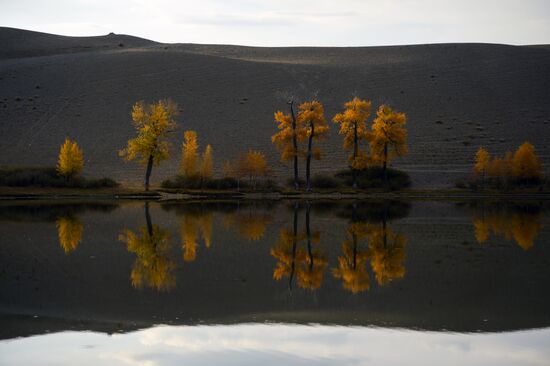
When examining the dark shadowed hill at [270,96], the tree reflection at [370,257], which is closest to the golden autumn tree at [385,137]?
the dark shadowed hill at [270,96]

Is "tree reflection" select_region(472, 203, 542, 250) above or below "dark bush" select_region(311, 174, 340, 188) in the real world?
above

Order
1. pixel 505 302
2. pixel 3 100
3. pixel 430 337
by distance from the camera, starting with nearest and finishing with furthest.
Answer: pixel 430 337 → pixel 505 302 → pixel 3 100

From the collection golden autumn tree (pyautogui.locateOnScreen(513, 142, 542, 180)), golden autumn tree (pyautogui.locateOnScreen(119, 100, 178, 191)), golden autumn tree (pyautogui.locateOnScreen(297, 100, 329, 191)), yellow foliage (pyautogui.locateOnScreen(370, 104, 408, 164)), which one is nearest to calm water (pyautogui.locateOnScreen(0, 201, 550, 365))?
golden autumn tree (pyautogui.locateOnScreen(119, 100, 178, 191))

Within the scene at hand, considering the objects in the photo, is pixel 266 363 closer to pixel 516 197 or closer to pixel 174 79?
pixel 516 197

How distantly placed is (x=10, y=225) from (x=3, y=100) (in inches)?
2357

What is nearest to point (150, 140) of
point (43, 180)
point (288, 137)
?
point (43, 180)

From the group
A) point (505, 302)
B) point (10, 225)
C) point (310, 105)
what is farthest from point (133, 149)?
point (505, 302)

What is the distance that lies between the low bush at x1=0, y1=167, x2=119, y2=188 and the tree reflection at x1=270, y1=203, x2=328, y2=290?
3295cm

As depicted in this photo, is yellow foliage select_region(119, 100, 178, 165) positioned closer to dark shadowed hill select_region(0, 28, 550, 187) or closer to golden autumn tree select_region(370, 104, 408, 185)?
dark shadowed hill select_region(0, 28, 550, 187)

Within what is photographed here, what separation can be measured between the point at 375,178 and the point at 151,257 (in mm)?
46451

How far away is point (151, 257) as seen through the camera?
24.2 meters

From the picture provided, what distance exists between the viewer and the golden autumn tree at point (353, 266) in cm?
1984

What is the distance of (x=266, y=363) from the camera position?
13.1m

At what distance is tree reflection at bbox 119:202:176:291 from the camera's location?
65.8ft
